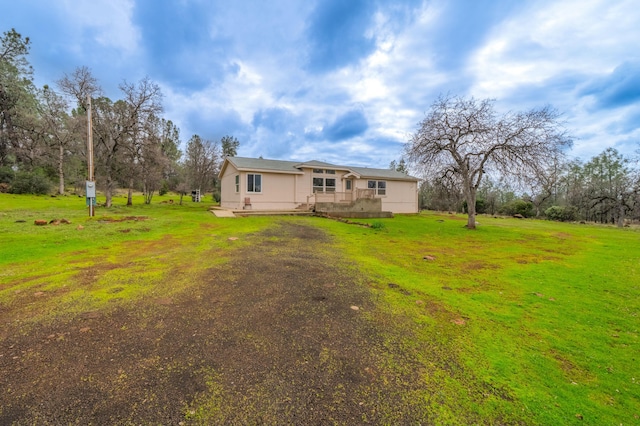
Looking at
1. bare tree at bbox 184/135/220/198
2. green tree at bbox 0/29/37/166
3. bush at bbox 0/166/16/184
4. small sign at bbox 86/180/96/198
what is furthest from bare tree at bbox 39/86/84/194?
small sign at bbox 86/180/96/198

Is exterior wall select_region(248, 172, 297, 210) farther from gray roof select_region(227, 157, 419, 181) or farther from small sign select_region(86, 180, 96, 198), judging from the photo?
small sign select_region(86, 180, 96, 198)

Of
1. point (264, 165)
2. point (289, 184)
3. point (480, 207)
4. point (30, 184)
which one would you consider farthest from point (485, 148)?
point (30, 184)

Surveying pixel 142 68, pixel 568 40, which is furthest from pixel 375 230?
pixel 142 68

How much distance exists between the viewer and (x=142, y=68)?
64.9 ft

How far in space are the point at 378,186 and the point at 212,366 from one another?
22218 mm

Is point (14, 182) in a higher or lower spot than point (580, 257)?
higher

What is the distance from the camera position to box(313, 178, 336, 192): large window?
20667mm

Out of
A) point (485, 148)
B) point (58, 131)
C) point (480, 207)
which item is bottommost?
point (480, 207)

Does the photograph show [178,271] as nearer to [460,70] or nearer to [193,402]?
[193,402]

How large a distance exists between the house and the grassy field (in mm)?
10232

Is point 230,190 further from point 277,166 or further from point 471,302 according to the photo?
point 471,302

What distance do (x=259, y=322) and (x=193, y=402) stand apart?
1.26 m

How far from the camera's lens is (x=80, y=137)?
23.7 meters

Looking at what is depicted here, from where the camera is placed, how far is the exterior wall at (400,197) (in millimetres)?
23750
